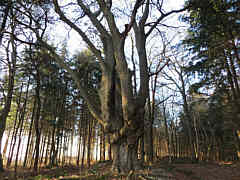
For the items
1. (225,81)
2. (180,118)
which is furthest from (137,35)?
(180,118)

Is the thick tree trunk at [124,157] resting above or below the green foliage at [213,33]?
below

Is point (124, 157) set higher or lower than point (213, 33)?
lower

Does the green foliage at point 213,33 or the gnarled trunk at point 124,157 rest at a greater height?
the green foliage at point 213,33

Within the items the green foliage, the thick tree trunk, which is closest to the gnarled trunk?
the thick tree trunk

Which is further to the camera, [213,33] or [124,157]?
[213,33]

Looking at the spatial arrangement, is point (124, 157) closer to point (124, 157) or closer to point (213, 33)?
point (124, 157)

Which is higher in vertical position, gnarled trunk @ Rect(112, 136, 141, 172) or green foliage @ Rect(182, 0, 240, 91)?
green foliage @ Rect(182, 0, 240, 91)

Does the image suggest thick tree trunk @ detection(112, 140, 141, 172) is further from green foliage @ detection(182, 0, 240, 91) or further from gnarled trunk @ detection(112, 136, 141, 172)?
green foliage @ detection(182, 0, 240, 91)

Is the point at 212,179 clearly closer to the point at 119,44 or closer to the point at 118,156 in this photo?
the point at 118,156

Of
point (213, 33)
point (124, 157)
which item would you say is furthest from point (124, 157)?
point (213, 33)

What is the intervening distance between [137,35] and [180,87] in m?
9.83

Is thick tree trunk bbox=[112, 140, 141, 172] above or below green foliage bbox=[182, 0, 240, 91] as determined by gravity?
below

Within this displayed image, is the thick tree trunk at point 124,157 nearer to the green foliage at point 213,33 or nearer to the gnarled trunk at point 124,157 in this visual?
the gnarled trunk at point 124,157

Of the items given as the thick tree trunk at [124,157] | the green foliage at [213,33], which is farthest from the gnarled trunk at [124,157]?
the green foliage at [213,33]
